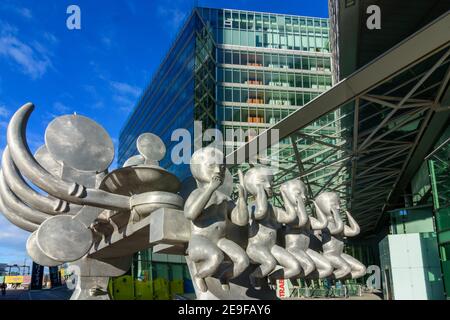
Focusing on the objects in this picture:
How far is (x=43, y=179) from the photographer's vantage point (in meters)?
6.72

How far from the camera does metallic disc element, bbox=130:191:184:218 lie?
687 cm

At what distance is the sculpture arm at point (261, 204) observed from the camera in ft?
18.8

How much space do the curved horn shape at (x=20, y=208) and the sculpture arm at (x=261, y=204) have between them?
4.94 meters

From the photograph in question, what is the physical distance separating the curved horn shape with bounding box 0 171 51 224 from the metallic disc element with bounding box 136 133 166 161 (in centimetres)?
259

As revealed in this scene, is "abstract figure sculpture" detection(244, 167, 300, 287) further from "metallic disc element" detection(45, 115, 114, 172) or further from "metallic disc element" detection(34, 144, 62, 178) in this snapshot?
"metallic disc element" detection(34, 144, 62, 178)

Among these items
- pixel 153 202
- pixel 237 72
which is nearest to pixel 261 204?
pixel 153 202

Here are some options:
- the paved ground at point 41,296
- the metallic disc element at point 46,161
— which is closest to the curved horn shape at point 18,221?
the metallic disc element at point 46,161

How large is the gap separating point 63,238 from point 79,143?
161 centimetres

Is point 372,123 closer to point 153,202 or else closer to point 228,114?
point 153,202

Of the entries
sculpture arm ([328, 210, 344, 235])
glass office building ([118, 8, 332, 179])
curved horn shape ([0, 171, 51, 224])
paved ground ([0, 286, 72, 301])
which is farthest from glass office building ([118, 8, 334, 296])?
sculpture arm ([328, 210, 344, 235])

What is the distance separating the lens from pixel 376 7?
15672 mm
